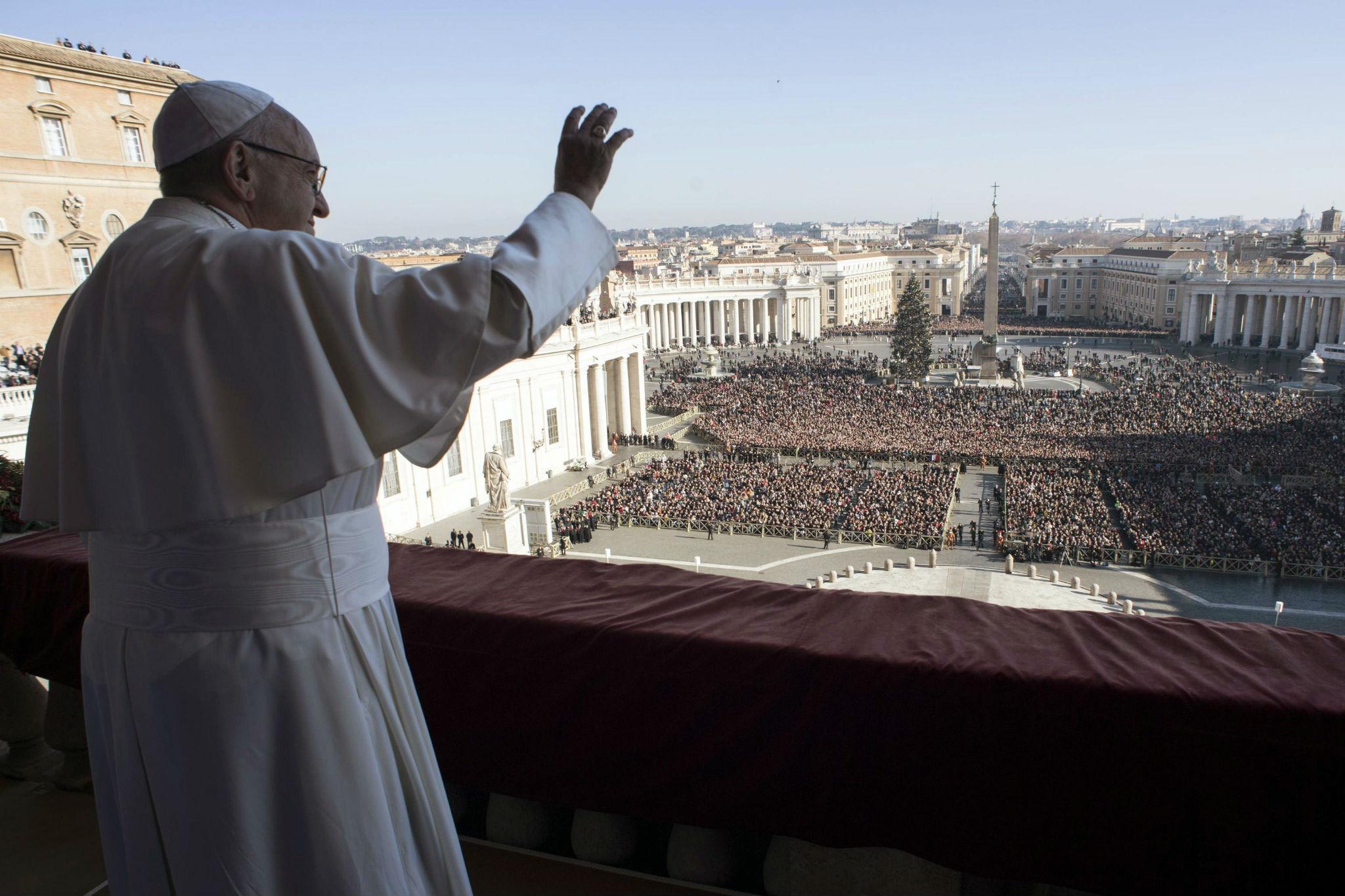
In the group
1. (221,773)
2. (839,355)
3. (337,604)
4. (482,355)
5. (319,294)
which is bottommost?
(839,355)

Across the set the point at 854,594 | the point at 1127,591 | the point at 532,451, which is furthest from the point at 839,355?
the point at 854,594

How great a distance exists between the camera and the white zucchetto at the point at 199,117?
156 centimetres

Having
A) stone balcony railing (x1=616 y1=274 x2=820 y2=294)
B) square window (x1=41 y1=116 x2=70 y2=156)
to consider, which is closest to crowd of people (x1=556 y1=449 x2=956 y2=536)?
square window (x1=41 y1=116 x2=70 y2=156)

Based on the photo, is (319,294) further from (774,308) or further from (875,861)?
(774,308)

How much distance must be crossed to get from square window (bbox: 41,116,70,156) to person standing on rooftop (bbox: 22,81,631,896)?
2376 cm

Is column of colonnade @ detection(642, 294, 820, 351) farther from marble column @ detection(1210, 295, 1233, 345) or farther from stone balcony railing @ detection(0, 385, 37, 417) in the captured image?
stone balcony railing @ detection(0, 385, 37, 417)

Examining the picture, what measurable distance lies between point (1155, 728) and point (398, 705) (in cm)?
171

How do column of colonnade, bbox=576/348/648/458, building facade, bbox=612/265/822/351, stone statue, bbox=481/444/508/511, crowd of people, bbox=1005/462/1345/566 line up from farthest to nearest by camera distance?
1. building facade, bbox=612/265/822/351
2. column of colonnade, bbox=576/348/648/458
3. crowd of people, bbox=1005/462/1345/566
4. stone statue, bbox=481/444/508/511

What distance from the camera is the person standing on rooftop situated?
1324mm

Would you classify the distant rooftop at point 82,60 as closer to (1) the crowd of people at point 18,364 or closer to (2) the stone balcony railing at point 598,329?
(1) the crowd of people at point 18,364

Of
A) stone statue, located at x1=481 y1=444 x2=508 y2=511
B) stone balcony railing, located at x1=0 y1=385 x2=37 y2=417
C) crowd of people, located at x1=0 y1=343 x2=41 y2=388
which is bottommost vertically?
stone statue, located at x1=481 y1=444 x2=508 y2=511

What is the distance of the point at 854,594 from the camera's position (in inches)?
107

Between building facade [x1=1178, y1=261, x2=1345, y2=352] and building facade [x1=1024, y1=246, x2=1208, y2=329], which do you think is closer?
building facade [x1=1178, y1=261, x2=1345, y2=352]

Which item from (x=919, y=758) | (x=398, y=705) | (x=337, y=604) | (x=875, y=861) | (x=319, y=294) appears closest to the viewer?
(x=319, y=294)
